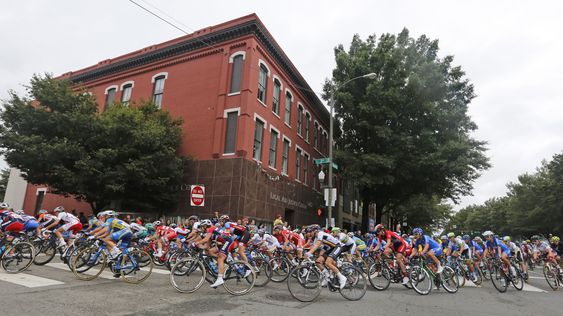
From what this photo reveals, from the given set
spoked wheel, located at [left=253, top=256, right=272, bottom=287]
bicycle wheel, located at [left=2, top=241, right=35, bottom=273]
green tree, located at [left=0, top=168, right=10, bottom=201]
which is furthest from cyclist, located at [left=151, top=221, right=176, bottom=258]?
green tree, located at [left=0, top=168, right=10, bottom=201]

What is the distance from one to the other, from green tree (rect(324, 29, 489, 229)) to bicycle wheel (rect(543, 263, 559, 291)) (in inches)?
387

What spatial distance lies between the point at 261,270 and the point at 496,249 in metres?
8.18

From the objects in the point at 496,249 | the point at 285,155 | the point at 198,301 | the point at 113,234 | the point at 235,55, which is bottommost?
the point at 198,301

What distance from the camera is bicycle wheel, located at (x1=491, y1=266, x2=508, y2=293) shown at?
38.9 feet

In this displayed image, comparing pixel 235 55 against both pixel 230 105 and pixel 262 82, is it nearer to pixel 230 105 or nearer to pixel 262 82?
pixel 262 82

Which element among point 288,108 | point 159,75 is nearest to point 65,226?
point 159,75

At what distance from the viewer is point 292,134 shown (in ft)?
87.6

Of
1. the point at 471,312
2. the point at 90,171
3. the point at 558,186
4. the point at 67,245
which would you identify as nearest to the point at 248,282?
the point at 471,312

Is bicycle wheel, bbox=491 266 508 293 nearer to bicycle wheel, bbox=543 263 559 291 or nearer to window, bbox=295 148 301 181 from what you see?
bicycle wheel, bbox=543 263 559 291

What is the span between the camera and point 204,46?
892 inches

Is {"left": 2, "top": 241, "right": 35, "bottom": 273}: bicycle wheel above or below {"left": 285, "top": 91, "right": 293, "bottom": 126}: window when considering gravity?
below

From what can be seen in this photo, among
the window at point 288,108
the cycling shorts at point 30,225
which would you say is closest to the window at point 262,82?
the window at point 288,108

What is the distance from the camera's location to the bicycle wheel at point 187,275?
848cm

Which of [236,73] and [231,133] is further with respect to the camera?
[236,73]
